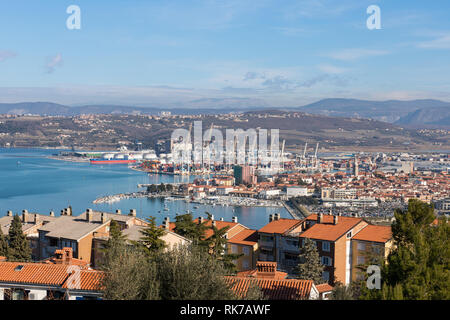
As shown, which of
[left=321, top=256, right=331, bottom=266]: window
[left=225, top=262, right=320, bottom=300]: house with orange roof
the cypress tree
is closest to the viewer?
the cypress tree

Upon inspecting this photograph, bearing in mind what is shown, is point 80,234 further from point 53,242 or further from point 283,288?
point 283,288

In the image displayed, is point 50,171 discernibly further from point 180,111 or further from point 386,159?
point 180,111

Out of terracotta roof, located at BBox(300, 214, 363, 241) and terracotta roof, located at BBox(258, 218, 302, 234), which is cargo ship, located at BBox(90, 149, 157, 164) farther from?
terracotta roof, located at BBox(300, 214, 363, 241)

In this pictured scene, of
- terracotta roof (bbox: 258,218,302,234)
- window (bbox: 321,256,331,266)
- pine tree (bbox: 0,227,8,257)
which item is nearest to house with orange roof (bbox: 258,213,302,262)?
terracotta roof (bbox: 258,218,302,234)

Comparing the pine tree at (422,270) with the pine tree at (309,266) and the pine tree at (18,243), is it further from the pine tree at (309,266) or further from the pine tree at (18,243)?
the pine tree at (18,243)

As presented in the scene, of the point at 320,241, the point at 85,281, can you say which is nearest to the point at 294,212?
the point at 320,241

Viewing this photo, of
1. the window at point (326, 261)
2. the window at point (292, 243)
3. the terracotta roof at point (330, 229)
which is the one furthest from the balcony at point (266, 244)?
the window at point (326, 261)
